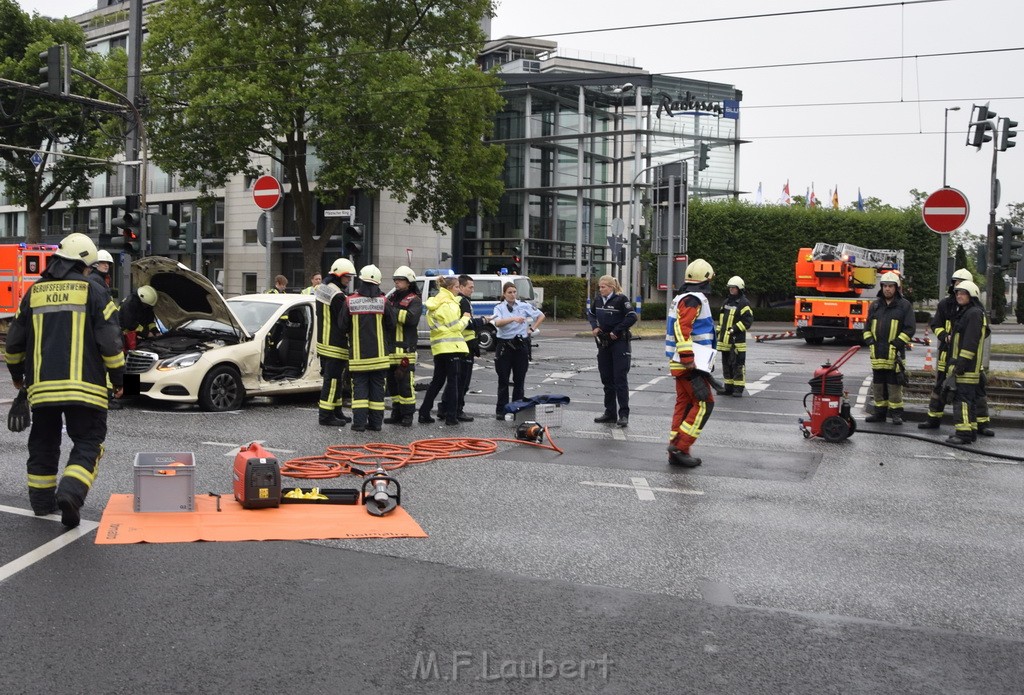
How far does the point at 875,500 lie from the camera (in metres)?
8.44

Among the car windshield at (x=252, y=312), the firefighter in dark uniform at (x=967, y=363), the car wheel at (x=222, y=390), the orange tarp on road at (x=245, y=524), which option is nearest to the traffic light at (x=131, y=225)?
the car windshield at (x=252, y=312)

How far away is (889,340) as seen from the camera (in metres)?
12.9

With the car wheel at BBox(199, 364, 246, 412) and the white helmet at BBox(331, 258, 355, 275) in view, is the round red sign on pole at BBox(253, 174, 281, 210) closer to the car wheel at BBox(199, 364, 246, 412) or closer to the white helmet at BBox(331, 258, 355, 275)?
the car wheel at BBox(199, 364, 246, 412)

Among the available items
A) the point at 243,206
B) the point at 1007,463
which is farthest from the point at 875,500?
the point at 243,206

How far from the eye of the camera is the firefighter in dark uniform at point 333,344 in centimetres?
1214

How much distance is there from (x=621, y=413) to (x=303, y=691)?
8.80 m

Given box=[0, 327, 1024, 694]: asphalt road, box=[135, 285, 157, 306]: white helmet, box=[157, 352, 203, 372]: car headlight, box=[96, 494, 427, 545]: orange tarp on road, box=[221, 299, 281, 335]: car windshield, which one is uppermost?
box=[135, 285, 157, 306]: white helmet

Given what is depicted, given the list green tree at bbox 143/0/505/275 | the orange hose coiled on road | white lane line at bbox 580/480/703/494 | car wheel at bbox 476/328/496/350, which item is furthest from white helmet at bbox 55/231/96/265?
green tree at bbox 143/0/505/275

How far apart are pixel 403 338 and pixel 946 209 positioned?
286 inches

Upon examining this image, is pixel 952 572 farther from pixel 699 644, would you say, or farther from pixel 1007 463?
pixel 1007 463

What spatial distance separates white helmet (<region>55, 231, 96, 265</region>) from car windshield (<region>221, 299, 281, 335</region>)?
A: 22.7ft

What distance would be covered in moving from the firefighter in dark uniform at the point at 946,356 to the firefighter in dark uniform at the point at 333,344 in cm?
699

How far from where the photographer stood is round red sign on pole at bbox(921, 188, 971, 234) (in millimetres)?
13531

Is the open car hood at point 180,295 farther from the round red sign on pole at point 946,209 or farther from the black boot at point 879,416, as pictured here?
the round red sign on pole at point 946,209
